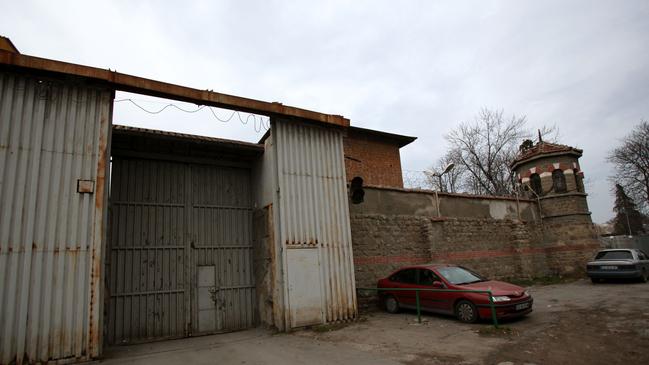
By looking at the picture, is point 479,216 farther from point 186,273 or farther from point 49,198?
point 49,198

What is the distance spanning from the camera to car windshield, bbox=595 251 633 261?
14.2 metres

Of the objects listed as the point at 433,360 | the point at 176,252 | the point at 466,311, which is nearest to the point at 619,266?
the point at 466,311

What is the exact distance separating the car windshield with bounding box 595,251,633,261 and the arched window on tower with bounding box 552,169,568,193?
3670mm

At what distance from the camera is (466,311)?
862 cm

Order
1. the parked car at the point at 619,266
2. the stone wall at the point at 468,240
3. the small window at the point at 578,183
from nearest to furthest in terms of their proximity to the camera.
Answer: the stone wall at the point at 468,240 → the parked car at the point at 619,266 → the small window at the point at 578,183

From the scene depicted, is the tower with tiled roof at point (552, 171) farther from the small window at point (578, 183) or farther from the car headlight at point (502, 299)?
the car headlight at point (502, 299)

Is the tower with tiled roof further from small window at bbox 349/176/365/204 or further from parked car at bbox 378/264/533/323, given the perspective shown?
small window at bbox 349/176/365/204

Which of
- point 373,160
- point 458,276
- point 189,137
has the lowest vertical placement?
point 458,276

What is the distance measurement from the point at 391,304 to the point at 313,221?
3.50m

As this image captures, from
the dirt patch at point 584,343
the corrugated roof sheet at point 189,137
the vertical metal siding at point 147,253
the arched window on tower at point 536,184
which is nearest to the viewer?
the dirt patch at point 584,343

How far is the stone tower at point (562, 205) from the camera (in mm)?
16906

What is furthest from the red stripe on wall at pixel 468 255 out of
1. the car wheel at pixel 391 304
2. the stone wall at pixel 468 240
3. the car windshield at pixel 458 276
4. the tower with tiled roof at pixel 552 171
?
the car windshield at pixel 458 276

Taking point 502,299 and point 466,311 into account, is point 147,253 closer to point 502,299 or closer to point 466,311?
point 466,311

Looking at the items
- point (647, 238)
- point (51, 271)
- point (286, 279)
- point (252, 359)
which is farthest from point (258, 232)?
point (647, 238)
